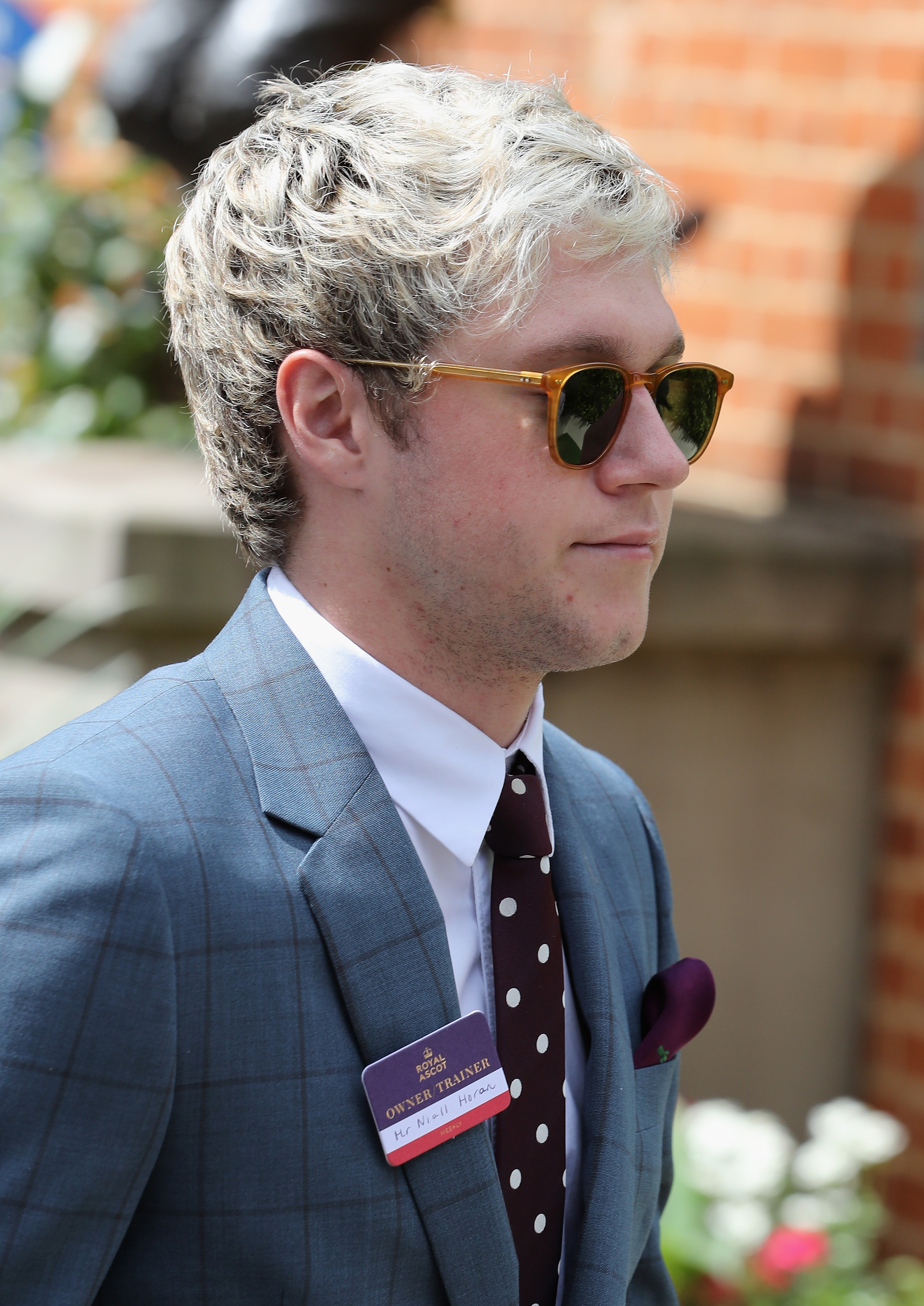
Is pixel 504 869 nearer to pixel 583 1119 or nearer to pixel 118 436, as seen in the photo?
pixel 583 1119

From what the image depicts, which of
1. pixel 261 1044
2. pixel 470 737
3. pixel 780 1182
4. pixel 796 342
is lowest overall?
pixel 780 1182

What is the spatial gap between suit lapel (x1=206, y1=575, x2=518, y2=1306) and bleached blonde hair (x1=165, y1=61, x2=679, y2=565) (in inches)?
9.3

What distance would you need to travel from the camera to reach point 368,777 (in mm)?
1339

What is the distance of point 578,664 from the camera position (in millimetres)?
1431

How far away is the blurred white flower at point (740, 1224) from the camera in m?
3.09

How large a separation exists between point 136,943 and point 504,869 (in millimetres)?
416

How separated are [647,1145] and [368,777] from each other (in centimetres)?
54

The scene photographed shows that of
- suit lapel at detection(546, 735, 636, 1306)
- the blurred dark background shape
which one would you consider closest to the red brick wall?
the blurred dark background shape

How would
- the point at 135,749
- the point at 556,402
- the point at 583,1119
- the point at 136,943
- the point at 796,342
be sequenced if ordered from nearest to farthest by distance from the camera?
the point at 136,943 → the point at 135,749 → the point at 556,402 → the point at 583,1119 → the point at 796,342

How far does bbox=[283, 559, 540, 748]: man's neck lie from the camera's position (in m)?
1.44

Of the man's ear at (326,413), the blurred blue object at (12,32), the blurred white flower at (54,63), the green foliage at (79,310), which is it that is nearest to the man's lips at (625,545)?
the man's ear at (326,413)

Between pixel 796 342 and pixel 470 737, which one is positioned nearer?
pixel 470 737

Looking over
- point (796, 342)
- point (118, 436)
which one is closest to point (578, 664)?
point (796, 342)

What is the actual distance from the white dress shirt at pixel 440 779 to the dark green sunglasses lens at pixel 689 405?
0.39 metres
